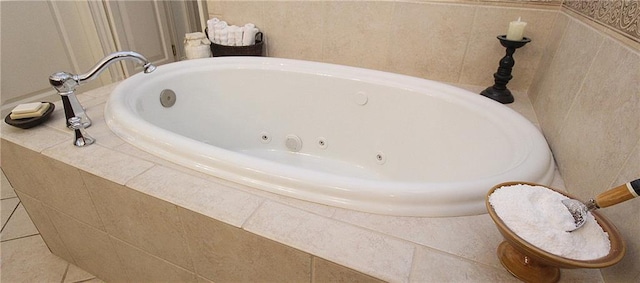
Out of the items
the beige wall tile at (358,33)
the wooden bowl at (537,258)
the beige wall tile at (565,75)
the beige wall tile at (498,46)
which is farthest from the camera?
the beige wall tile at (358,33)

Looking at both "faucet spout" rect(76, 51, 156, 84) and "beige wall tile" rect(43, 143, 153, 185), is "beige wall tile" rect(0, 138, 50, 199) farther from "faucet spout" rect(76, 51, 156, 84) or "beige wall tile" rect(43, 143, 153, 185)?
"faucet spout" rect(76, 51, 156, 84)

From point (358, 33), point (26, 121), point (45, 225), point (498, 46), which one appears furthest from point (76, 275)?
point (498, 46)

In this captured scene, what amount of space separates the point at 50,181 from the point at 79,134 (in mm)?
158

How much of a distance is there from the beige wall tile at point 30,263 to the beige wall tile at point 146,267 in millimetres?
408

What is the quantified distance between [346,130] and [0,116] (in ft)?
6.32

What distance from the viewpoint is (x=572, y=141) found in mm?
722

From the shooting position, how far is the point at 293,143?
4.87 feet

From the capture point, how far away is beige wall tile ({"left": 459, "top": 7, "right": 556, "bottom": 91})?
45.5 inches

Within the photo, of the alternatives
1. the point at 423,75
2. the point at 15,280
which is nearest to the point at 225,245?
the point at 15,280

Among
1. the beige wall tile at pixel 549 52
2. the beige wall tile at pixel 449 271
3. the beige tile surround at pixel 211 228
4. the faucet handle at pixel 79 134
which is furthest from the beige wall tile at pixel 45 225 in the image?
the beige wall tile at pixel 549 52

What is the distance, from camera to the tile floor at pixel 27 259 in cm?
107

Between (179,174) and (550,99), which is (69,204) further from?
(550,99)

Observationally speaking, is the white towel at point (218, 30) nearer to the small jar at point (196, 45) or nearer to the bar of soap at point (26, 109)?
the small jar at point (196, 45)

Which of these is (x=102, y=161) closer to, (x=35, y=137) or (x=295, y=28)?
(x=35, y=137)
